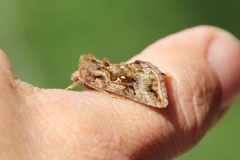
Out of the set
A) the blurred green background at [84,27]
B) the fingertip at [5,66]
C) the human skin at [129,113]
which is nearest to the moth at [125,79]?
the human skin at [129,113]

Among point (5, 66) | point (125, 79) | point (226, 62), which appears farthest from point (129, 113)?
point (226, 62)

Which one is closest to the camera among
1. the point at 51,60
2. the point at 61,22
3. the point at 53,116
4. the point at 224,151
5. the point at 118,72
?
the point at 53,116

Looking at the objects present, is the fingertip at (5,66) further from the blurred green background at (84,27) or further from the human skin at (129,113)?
the blurred green background at (84,27)

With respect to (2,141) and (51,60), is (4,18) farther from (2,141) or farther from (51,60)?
(2,141)

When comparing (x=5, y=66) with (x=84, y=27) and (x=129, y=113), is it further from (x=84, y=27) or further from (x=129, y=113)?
(x=84, y=27)

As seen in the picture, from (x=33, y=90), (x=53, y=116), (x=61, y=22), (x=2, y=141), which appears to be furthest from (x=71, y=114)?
(x=61, y=22)
